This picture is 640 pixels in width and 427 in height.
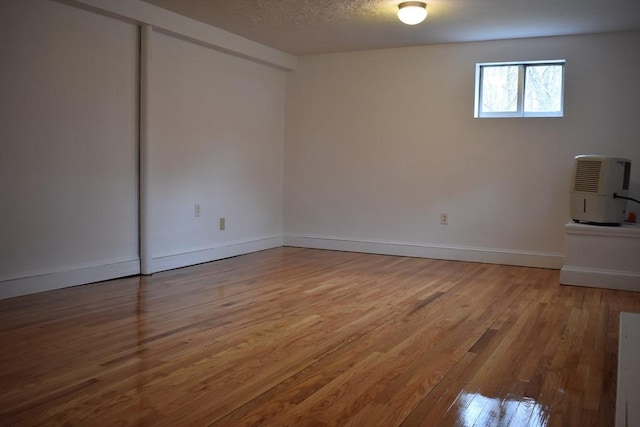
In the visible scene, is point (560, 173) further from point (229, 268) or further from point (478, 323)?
point (229, 268)

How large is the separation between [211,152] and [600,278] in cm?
348

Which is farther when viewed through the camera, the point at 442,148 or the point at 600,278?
the point at 442,148

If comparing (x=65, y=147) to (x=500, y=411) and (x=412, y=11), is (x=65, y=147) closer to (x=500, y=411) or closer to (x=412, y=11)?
(x=412, y=11)

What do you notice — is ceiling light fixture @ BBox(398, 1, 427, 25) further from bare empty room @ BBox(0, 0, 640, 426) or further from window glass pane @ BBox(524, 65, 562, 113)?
window glass pane @ BBox(524, 65, 562, 113)

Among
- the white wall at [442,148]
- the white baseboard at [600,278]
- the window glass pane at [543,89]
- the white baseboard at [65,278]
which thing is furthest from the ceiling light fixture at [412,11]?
the white baseboard at [65,278]

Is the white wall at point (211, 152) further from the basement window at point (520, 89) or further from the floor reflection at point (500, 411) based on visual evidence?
the floor reflection at point (500, 411)

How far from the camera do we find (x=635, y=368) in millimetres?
1411

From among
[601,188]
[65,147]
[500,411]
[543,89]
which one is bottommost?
[500,411]

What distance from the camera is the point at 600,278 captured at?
178 inches

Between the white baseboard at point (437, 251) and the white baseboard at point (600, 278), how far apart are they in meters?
0.74

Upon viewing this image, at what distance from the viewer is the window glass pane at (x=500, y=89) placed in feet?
18.2

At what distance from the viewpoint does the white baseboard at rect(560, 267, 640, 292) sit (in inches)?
174

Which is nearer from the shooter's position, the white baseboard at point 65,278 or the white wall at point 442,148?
the white baseboard at point 65,278

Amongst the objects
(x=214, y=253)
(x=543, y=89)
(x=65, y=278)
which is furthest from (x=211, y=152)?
(x=543, y=89)
